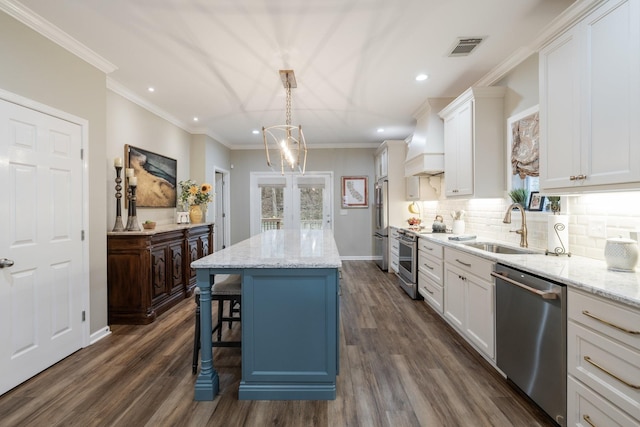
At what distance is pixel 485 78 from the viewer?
10.9ft

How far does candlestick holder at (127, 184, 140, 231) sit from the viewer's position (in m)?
3.30

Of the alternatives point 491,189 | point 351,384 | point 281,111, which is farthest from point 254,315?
point 281,111

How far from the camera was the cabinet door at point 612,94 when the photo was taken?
58.1 inches

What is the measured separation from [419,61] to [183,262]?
12.5 ft

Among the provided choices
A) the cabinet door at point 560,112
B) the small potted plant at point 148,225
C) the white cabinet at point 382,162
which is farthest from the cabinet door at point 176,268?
the cabinet door at point 560,112

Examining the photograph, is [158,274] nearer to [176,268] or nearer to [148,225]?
[176,268]

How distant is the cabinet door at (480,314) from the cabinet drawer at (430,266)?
1.96 feet

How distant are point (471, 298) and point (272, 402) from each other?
1.82 meters

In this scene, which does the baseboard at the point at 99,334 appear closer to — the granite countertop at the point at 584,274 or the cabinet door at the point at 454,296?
the cabinet door at the point at 454,296

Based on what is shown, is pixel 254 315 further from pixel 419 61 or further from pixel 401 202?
pixel 401 202

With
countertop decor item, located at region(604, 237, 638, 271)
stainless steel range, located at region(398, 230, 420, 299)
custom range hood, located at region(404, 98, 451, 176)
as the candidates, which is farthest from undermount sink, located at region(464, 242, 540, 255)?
custom range hood, located at region(404, 98, 451, 176)

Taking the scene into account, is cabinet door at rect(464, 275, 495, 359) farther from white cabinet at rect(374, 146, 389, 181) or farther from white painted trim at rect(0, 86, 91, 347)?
white painted trim at rect(0, 86, 91, 347)

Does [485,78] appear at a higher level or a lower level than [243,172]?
higher

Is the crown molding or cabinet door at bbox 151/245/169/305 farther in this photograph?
cabinet door at bbox 151/245/169/305
